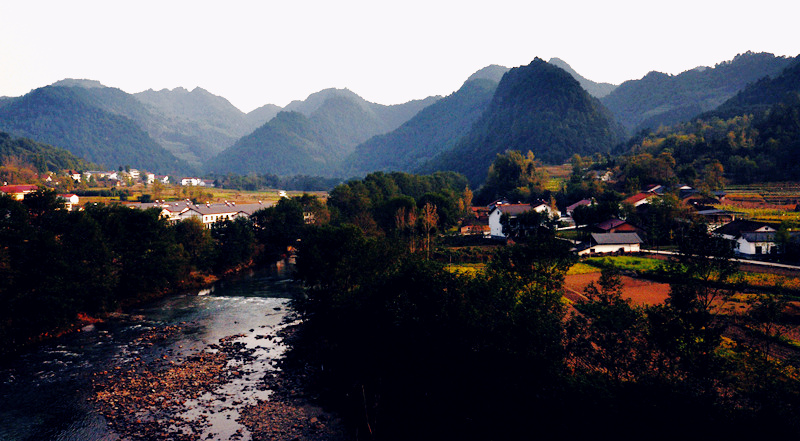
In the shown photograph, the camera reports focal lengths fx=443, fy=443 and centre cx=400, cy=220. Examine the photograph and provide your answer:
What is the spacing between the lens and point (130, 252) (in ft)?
149

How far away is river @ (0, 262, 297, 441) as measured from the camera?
76.9 ft

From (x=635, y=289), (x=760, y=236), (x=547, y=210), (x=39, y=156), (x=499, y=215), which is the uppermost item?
(x=39, y=156)

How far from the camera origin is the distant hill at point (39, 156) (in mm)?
149250

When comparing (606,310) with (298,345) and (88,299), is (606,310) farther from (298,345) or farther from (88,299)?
(88,299)

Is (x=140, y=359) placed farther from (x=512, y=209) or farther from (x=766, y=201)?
(x=766, y=201)

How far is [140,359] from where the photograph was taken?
31750 mm

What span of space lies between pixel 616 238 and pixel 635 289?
18.8 meters

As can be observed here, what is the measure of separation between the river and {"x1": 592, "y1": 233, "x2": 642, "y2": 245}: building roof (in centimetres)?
3996

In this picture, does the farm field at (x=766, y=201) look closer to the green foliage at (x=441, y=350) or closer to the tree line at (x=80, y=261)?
the green foliage at (x=441, y=350)

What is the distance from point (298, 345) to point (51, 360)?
17070mm

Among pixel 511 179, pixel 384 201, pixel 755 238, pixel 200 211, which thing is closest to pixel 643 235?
pixel 755 238

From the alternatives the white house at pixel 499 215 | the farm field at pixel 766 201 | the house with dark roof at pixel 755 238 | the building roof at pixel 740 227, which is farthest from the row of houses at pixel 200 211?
the farm field at pixel 766 201

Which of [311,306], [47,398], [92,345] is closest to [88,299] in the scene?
[92,345]

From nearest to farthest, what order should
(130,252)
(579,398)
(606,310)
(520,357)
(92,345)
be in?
(579,398), (520,357), (606,310), (92,345), (130,252)
